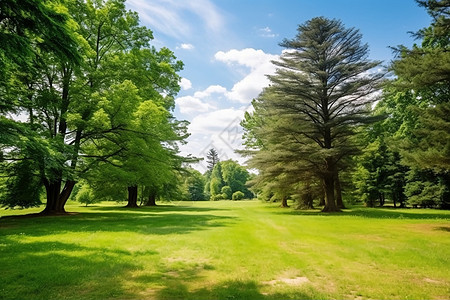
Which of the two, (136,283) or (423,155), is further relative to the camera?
(423,155)

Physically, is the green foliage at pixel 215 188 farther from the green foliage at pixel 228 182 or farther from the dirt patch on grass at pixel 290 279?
the dirt patch on grass at pixel 290 279

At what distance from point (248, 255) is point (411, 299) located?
4070mm

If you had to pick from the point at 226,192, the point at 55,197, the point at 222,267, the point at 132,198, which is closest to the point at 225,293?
the point at 222,267

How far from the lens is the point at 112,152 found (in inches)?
817

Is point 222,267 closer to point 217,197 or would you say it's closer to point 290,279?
point 290,279

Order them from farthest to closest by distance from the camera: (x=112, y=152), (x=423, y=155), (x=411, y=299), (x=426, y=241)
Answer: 1. (x=112, y=152)
2. (x=423, y=155)
3. (x=426, y=241)
4. (x=411, y=299)

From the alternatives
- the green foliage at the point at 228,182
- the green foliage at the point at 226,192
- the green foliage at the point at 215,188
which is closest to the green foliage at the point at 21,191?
the green foliage at the point at 228,182

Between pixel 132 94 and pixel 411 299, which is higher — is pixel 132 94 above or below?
above

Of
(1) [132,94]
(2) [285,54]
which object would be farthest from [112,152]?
(2) [285,54]

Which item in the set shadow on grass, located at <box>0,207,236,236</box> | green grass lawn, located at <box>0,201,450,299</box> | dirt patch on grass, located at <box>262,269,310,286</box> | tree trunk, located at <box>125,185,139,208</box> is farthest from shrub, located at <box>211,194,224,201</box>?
dirt patch on grass, located at <box>262,269,310,286</box>

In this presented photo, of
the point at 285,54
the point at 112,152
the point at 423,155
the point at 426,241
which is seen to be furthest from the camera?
the point at 285,54

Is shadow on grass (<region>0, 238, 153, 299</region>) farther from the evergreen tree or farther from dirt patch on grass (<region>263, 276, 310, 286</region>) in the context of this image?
the evergreen tree

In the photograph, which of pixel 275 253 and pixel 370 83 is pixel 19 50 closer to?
pixel 275 253

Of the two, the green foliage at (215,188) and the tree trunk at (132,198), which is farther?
the green foliage at (215,188)
